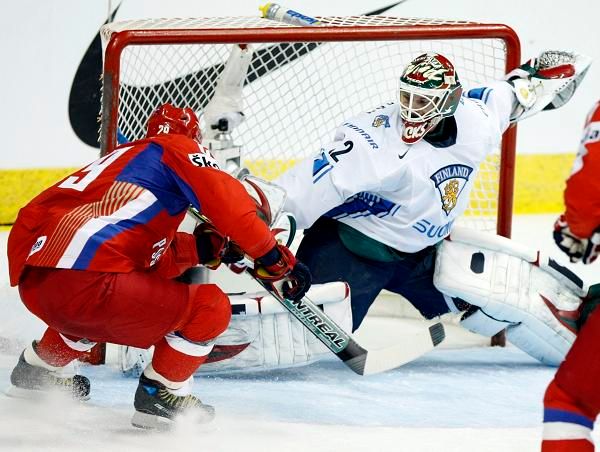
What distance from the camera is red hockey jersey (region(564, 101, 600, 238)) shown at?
2.13 meters

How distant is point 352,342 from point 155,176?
0.93 meters

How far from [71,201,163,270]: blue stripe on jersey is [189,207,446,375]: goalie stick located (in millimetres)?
386

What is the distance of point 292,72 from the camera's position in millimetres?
3969

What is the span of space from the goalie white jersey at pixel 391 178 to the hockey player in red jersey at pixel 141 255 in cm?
52

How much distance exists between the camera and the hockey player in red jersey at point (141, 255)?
2.64 meters

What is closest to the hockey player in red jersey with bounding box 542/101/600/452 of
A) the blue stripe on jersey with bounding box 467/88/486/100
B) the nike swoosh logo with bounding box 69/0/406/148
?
the blue stripe on jersey with bounding box 467/88/486/100

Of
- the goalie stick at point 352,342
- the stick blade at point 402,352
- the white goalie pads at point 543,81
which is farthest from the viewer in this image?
the white goalie pads at point 543,81

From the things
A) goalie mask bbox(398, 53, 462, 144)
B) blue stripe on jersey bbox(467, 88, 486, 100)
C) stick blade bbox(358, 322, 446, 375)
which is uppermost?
goalie mask bbox(398, 53, 462, 144)

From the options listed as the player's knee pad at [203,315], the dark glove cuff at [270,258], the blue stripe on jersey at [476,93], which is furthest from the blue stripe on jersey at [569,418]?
the blue stripe on jersey at [476,93]

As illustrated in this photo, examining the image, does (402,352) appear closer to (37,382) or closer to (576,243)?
(37,382)

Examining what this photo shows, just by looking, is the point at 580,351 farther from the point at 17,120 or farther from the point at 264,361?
the point at 17,120

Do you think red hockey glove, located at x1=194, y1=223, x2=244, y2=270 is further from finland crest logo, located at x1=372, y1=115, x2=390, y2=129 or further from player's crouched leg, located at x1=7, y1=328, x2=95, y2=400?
finland crest logo, located at x1=372, y1=115, x2=390, y2=129

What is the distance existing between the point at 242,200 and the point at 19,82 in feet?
7.44

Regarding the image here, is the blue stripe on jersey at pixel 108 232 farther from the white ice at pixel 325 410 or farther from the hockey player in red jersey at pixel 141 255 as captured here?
the white ice at pixel 325 410
